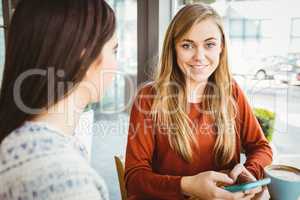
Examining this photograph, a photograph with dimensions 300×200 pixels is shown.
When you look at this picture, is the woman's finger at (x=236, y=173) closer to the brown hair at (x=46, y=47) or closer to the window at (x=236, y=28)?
the brown hair at (x=46, y=47)

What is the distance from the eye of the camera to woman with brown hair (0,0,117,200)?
1.76 ft

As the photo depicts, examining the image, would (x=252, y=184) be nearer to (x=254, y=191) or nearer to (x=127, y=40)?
(x=254, y=191)

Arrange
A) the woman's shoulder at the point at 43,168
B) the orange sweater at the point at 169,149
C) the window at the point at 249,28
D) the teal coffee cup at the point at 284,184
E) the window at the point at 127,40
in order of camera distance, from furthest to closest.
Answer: the window at the point at 127,40, the window at the point at 249,28, the orange sweater at the point at 169,149, the teal coffee cup at the point at 284,184, the woman's shoulder at the point at 43,168

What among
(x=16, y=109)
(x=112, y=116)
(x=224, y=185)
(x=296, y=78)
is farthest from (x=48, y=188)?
(x=112, y=116)

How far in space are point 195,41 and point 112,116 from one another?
3.58ft

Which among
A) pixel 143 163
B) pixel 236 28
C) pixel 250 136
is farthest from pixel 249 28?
pixel 143 163

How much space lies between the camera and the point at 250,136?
119 cm

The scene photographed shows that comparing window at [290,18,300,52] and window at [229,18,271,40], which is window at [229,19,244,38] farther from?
window at [290,18,300,52]

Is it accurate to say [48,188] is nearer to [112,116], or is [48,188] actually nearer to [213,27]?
[213,27]

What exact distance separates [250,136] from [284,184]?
17.1 inches

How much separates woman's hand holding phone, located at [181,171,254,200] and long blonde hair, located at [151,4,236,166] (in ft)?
0.74

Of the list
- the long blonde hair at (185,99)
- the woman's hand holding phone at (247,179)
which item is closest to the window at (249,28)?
the long blonde hair at (185,99)

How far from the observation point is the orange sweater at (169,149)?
105 cm

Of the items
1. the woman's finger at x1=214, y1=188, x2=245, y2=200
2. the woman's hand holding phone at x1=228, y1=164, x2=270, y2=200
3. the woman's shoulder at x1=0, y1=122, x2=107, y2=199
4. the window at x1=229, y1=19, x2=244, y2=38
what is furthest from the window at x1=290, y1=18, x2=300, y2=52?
the woman's shoulder at x1=0, y1=122, x2=107, y2=199
